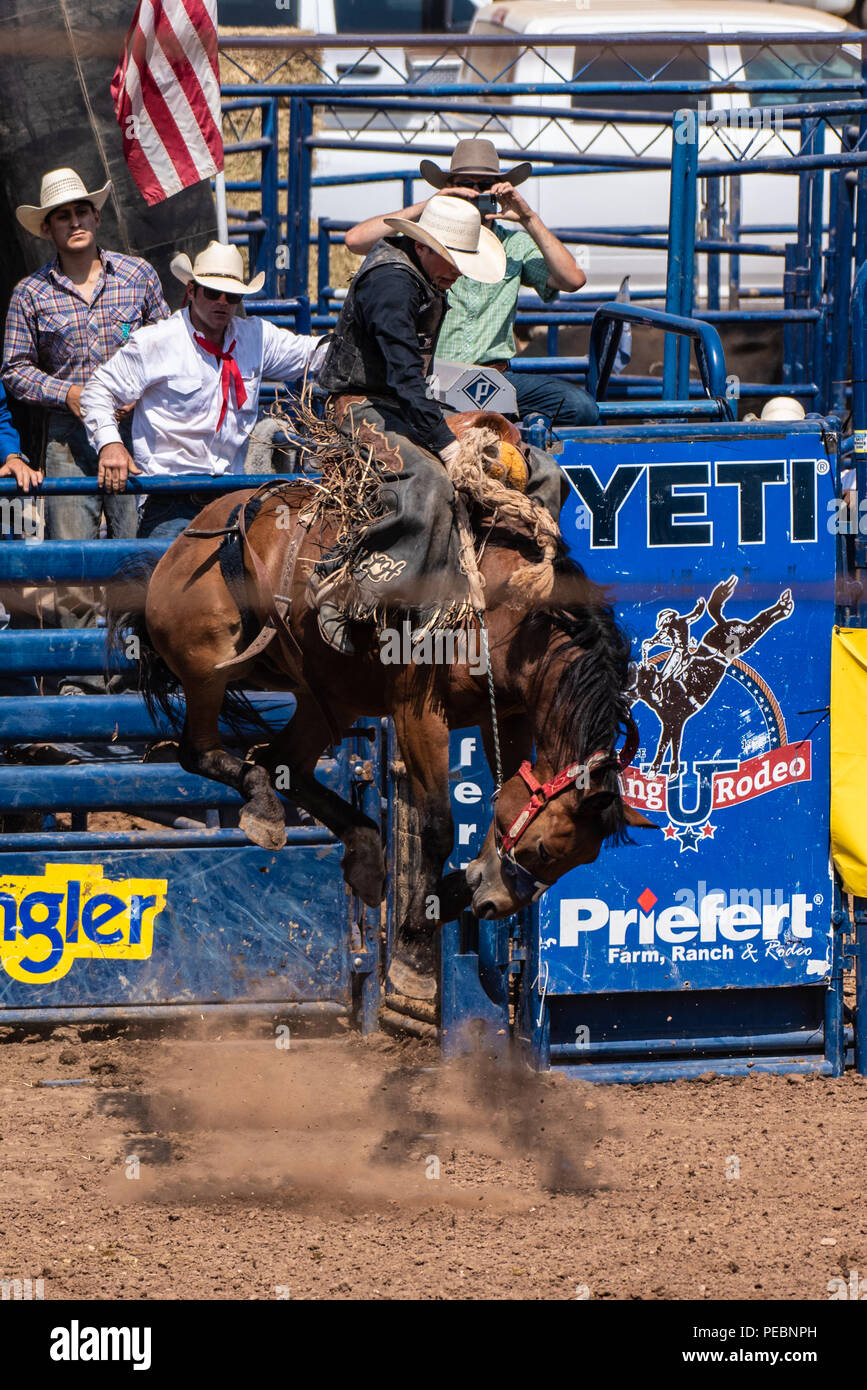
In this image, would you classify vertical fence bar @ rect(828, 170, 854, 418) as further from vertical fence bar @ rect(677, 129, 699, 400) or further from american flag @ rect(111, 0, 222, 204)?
american flag @ rect(111, 0, 222, 204)

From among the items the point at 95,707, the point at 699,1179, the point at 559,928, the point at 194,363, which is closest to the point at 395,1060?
the point at 559,928

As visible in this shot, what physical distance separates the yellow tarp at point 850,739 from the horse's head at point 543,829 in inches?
60.8

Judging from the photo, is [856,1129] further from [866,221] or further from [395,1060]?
[866,221]

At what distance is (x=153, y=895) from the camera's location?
623 cm

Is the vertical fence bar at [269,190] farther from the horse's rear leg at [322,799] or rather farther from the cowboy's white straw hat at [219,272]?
the horse's rear leg at [322,799]

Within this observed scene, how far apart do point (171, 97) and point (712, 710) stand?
4.44 metres

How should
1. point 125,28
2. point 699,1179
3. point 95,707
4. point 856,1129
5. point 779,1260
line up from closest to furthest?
point 779,1260, point 699,1179, point 856,1129, point 95,707, point 125,28

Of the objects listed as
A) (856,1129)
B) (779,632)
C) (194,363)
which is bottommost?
(856,1129)

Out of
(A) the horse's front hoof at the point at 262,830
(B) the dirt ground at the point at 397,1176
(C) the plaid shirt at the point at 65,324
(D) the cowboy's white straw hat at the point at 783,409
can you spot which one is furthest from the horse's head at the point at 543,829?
(D) the cowboy's white straw hat at the point at 783,409

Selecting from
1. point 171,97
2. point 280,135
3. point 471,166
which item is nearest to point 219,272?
Result: point 471,166

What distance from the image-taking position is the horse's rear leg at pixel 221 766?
517 cm

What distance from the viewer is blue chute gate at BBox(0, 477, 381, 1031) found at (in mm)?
6102

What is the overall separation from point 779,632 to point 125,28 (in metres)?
5.79

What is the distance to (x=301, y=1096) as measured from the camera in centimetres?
593
